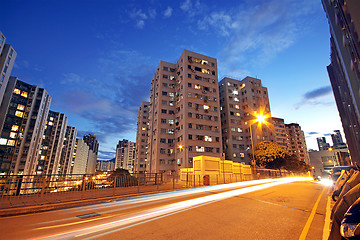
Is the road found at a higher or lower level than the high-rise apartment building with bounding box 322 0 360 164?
lower

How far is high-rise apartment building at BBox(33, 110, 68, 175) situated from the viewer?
94312mm

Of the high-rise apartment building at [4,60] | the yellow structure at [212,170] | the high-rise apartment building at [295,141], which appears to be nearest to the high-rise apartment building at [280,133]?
the high-rise apartment building at [295,141]

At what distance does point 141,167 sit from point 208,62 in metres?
54.4

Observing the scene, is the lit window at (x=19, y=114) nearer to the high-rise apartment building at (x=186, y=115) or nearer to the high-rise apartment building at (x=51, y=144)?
the high-rise apartment building at (x=51, y=144)

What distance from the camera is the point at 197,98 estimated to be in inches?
2147

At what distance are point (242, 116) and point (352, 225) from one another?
7384 cm

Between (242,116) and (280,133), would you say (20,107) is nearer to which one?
(242,116)

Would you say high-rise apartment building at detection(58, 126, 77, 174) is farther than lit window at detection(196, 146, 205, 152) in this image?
Yes

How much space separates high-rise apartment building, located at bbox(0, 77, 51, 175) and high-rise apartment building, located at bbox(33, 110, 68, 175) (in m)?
15.6

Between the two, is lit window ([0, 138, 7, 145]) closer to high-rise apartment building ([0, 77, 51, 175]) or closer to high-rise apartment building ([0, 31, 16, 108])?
A: high-rise apartment building ([0, 77, 51, 175])

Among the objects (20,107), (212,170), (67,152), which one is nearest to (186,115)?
(212,170)

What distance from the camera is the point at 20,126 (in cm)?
7156

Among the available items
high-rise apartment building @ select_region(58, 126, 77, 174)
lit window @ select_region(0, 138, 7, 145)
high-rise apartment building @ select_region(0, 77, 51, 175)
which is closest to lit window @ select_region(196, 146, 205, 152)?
high-rise apartment building @ select_region(0, 77, 51, 175)

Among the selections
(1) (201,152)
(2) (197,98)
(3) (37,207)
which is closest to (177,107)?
(2) (197,98)
